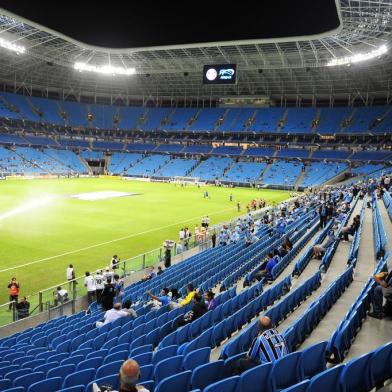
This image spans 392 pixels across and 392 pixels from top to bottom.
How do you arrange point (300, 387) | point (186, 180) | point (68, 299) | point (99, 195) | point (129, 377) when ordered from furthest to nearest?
1. point (186, 180)
2. point (99, 195)
3. point (68, 299)
4. point (300, 387)
5. point (129, 377)

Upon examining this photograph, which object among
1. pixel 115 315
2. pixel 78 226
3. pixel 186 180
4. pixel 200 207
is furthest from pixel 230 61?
pixel 115 315

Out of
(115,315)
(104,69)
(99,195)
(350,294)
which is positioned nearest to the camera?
(115,315)

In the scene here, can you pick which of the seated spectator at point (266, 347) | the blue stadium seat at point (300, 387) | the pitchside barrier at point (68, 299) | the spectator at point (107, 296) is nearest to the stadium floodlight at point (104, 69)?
the pitchside barrier at point (68, 299)

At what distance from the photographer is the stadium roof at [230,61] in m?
47.6

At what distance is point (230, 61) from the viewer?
61.3 meters

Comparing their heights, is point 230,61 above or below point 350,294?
above

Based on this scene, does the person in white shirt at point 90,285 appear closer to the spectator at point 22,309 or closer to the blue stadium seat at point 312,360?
the spectator at point 22,309

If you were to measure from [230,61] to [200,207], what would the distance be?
Result: 2744cm

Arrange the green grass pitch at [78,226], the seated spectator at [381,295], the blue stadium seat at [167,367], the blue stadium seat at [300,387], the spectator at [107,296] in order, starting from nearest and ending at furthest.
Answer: the blue stadium seat at [300,387] < the blue stadium seat at [167,367] < the seated spectator at [381,295] < the spectator at [107,296] < the green grass pitch at [78,226]

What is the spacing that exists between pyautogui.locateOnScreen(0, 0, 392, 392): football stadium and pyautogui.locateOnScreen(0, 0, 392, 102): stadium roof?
0.42 metres

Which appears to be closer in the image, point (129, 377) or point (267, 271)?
point (129, 377)

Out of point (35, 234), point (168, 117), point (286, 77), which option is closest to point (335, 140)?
point (286, 77)

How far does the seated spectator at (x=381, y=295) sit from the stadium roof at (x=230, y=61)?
35389 millimetres

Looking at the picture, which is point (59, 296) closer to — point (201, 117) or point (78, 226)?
point (78, 226)
